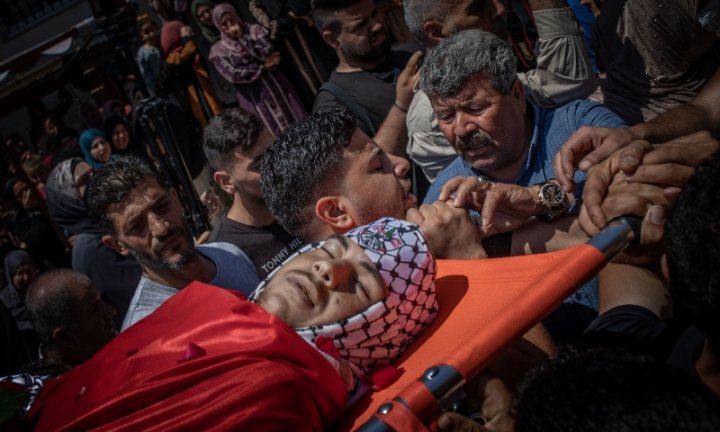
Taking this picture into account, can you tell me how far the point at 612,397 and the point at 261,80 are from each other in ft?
16.9

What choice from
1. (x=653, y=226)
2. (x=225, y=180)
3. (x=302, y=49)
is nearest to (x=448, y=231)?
(x=653, y=226)

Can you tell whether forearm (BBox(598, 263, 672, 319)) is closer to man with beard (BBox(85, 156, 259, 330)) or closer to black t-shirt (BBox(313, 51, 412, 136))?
man with beard (BBox(85, 156, 259, 330))

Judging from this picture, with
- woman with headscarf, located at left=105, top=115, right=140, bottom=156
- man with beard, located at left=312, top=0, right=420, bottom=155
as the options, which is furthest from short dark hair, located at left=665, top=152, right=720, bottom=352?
woman with headscarf, located at left=105, top=115, right=140, bottom=156

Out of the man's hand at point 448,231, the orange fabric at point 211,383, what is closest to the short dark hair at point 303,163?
the man's hand at point 448,231

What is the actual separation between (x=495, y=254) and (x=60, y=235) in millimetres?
6919

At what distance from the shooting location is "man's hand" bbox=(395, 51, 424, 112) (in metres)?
3.33

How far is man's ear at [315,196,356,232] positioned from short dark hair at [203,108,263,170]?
5.13 feet

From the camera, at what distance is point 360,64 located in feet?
13.3

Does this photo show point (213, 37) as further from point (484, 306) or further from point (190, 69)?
point (484, 306)

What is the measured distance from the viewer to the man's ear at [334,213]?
7.48 feet

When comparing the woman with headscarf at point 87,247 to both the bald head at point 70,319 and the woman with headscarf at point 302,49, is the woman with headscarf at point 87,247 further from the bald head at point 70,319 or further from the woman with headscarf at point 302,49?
the woman with headscarf at point 302,49

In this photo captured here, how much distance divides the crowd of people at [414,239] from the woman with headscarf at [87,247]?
2 cm

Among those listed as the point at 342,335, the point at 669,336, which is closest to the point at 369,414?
the point at 342,335

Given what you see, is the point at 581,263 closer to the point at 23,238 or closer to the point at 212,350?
the point at 212,350
